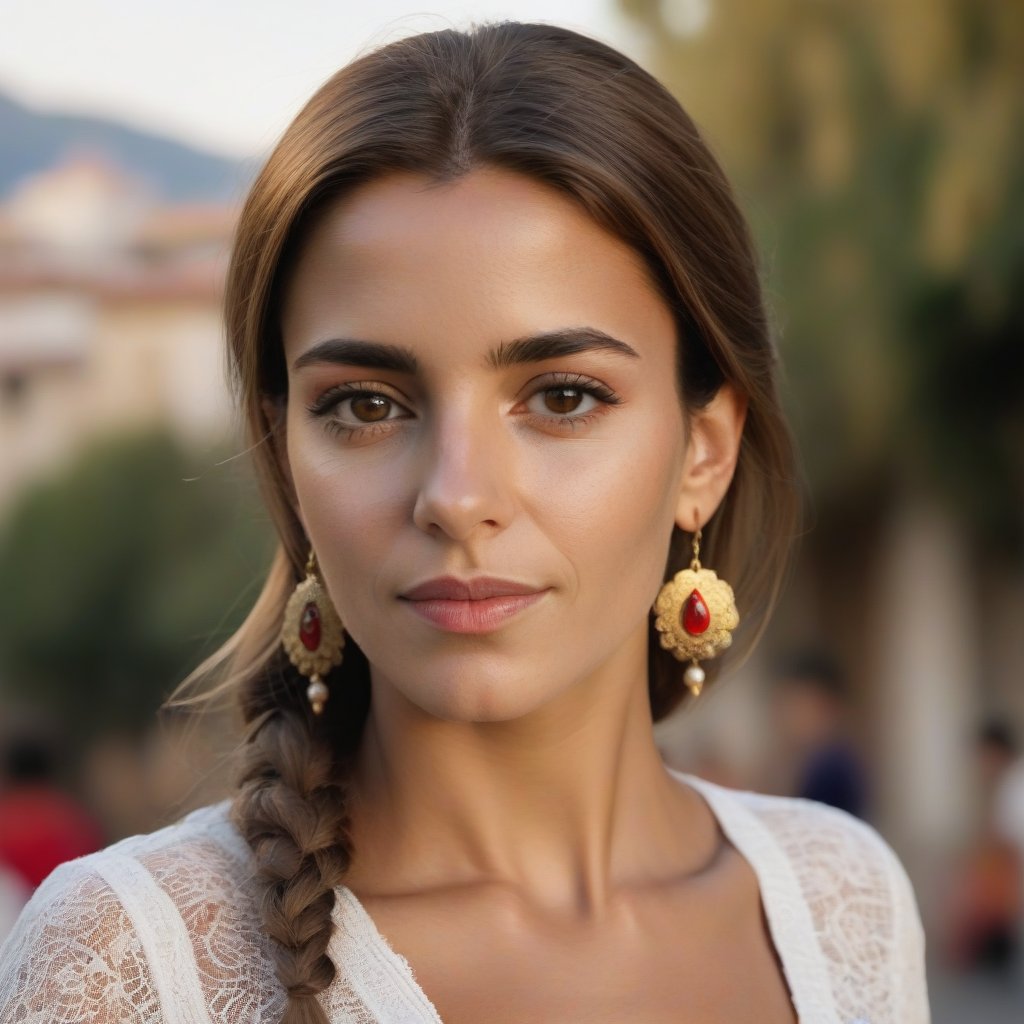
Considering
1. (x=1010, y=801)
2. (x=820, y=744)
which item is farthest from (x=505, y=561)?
(x=1010, y=801)

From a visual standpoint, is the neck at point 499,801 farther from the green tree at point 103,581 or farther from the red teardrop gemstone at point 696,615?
the green tree at point 103,581

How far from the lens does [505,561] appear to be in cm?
194

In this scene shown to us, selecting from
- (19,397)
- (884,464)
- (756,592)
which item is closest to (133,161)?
(19,397)

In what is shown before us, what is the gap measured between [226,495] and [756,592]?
9.69 m

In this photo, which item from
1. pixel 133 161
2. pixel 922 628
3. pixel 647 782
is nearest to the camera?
pixel 647 782

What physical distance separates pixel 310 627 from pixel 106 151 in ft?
37.4

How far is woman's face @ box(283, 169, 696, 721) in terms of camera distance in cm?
194

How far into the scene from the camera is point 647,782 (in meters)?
2.39

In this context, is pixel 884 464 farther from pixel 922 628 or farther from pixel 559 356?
pixel 559 356

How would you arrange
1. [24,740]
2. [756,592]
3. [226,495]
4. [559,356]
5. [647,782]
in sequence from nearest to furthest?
[559,356], [647,782], [756,592], [24,740], [226,495]

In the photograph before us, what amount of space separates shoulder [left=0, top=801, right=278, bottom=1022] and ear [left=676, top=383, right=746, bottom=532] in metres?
0.80

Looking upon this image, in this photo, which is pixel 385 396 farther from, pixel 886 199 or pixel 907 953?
pixel 886 199

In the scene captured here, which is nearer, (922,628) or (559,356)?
(559,356)

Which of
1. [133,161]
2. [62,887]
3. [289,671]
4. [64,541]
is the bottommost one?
[64,541]
